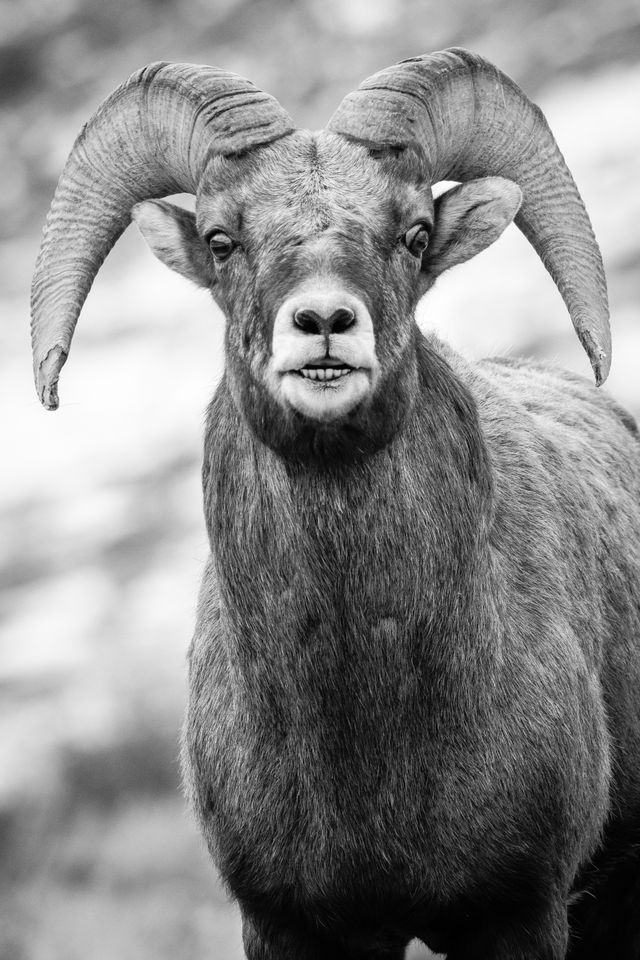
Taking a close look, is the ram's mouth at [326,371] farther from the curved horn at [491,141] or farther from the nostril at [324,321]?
the curved horn at [491,141]

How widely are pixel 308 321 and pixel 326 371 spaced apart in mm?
234

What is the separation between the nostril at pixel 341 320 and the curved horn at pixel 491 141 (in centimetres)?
146

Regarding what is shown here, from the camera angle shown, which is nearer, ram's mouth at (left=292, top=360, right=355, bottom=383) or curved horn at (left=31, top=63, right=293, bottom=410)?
ram's mouth at (left=292, top=360, right=355, bottom=383)

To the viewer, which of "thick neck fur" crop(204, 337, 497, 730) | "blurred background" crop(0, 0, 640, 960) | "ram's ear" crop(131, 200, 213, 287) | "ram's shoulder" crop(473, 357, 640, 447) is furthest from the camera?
"blurred background" crop(0, 0, 640, 960)

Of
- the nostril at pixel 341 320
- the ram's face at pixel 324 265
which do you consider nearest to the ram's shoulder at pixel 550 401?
the ram's face at pixel 324 265

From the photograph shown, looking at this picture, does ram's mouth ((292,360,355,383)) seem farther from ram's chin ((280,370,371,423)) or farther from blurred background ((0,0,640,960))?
blurred background ((0,0,640,960))

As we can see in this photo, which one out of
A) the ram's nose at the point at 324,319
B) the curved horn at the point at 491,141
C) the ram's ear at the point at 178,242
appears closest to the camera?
the ram's nose at the point at 324,319

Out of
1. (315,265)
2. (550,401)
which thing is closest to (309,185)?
(315,265)

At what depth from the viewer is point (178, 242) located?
316 inches

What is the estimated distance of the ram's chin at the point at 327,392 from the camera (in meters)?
6.54

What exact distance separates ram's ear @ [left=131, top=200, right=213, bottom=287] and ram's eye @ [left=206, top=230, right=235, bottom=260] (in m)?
0.45

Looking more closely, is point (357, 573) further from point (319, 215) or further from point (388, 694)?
point (319, 215)

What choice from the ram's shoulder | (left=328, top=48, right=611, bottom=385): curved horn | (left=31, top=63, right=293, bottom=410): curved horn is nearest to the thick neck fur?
(left=328, top=48, right=611, bottom=385): curved horn

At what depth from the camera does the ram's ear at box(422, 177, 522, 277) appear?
315 inches
